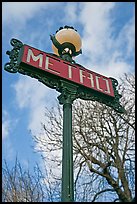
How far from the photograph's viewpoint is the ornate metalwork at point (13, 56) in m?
3.97

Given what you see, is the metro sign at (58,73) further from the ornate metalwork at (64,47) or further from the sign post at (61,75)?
the ornate metalwork at (64,47)

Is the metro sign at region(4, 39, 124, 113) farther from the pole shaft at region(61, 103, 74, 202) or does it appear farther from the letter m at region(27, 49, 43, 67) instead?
the pole shaft at region(61, 103, 74, 202)

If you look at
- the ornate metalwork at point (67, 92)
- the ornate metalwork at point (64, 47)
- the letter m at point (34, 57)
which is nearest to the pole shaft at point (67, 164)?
the ornate metalwork at point (67, 92)

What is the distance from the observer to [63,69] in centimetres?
407

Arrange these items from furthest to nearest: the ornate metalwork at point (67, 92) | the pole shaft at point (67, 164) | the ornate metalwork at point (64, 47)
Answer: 1. the ornate metalwork at point (64, 47)
2. the ornate metalwork at point (67, 92)
3. the pole shaft at point (67, 164)

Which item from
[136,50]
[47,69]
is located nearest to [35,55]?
[47,69]

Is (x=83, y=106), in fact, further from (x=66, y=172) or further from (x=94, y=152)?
(x=66, y=172)

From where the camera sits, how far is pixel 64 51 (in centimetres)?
452

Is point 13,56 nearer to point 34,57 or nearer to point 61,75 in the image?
point 34,57

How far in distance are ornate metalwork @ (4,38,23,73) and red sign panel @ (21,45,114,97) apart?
11 centimetres

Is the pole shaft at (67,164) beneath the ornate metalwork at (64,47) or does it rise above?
beneath

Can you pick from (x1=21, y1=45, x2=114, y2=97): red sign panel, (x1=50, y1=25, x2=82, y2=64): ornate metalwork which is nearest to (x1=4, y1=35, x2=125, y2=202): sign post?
(x1=21, y1=45, x2=114, y2=97): red sign panel

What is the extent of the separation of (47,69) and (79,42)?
0.88 m

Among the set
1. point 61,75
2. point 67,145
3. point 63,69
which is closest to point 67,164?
point 67,145
